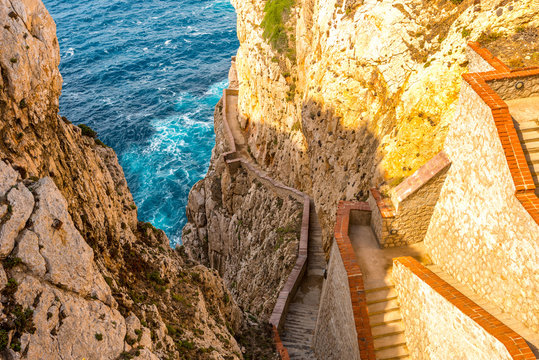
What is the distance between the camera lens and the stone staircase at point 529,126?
31.8 ft

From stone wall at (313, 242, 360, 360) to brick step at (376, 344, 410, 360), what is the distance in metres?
0.72

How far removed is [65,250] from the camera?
27.0 ft

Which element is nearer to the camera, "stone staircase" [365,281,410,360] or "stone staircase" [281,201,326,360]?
"stone staircase" [365,281,410,360]

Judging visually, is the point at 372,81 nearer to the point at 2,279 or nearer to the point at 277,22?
the point at 277,22

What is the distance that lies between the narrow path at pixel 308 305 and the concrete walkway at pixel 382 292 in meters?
6.00

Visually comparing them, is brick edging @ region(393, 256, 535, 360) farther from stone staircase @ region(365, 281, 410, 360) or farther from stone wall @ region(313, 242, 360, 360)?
stone wall @ region(313, 242, 360, 360)

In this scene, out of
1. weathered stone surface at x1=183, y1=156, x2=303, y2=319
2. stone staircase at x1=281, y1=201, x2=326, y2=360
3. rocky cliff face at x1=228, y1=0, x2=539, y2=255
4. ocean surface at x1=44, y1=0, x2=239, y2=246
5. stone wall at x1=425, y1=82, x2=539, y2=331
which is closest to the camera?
stone wall at x1=425, y1=82, x2=539, y2=331

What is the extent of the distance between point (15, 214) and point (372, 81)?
14.4 m

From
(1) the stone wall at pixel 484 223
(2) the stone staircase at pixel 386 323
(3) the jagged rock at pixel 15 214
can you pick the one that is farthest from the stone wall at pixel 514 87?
(3) the jagged rock at pixel 15 214

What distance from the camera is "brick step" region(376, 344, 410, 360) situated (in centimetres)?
1110

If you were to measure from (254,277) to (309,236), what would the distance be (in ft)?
16.0

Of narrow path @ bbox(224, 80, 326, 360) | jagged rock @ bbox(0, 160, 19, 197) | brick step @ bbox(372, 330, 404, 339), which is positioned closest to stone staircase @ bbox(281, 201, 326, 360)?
narrow path @ bbox(224, 80, 326, 360)

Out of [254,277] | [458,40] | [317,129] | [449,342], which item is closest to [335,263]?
[449,342]

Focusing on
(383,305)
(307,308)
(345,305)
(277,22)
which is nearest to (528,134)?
(383,305)
